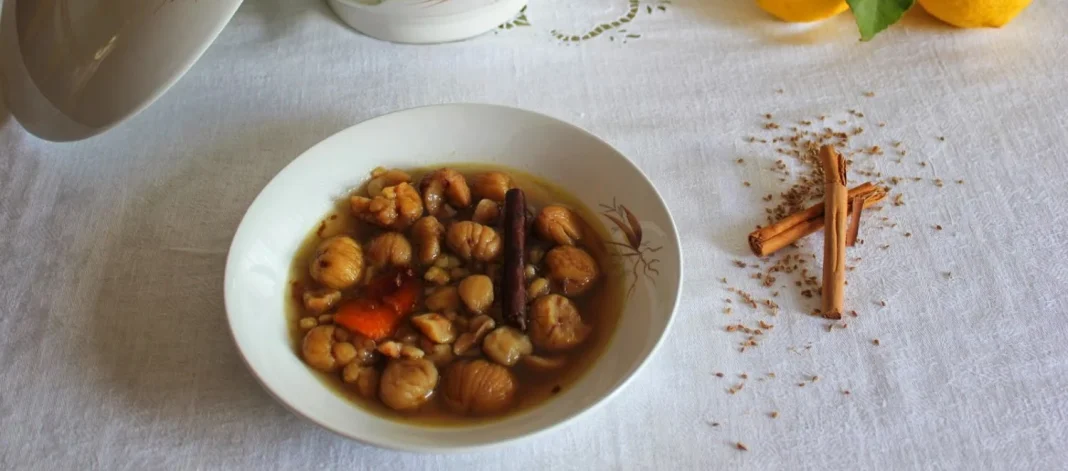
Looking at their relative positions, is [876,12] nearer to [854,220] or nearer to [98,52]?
[854,220]

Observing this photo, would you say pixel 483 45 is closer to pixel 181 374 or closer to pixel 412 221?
pixel 412 221

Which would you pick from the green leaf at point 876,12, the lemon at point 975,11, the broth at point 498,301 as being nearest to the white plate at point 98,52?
the broth at point 498,301

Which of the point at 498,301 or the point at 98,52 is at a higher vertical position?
the point at 98,52

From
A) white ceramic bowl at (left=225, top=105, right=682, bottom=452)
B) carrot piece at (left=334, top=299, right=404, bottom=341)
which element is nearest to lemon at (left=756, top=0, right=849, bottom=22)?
white ceramic bowl at (left=225, top=105, right=682, bottom=452)

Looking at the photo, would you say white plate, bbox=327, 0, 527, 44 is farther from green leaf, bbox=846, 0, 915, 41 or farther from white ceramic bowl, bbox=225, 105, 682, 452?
green leaf, bbox=846, 0, 915, 41

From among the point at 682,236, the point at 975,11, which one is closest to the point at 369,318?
the point at 682,236

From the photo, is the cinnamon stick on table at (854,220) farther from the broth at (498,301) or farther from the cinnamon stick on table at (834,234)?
the broth at (498,301)
